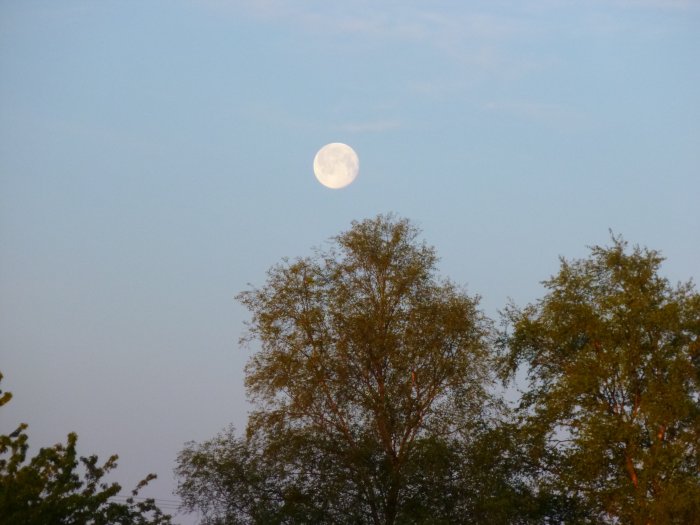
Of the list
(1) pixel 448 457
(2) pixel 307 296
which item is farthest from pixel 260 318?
(1) pixel 448 457

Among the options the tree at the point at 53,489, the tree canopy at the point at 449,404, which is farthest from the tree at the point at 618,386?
the tree at the point at 53,489

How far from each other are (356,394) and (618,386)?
11951 mm

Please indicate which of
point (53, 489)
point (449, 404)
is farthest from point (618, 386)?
point (53, 489)

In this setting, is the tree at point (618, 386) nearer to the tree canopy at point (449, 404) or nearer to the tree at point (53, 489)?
the tree canopy at point (449, 404)

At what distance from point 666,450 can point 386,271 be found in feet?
52.8

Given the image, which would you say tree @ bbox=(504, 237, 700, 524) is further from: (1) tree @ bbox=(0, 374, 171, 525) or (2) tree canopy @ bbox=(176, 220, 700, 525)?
(1) tree @ bbox=(0, 374, 171, 525)

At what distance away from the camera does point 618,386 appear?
4403cm

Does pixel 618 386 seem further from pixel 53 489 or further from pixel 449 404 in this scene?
pixel 53 489

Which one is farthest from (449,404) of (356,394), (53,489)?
(53,489)

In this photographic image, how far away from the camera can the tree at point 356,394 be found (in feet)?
156

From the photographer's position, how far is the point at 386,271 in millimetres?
51562

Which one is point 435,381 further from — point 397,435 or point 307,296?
point 307,296

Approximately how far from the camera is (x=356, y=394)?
49312 millimetres

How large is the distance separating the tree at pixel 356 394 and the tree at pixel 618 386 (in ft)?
12.2
